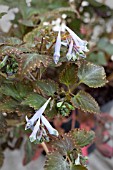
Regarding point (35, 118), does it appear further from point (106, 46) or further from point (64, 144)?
point (106, 46)

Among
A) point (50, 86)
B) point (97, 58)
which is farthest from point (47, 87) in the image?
point (97, 58)

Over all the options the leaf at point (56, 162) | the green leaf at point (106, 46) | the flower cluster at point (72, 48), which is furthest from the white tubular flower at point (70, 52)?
the green leaf at point (106, 46)

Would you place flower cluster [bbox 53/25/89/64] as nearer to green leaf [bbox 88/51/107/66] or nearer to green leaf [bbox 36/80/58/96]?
green leaf [bbox 36/80/58/96]

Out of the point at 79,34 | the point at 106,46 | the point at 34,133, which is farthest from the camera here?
the point at 106,46

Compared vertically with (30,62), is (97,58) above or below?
below

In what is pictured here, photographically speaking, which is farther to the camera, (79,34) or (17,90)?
(79,34)

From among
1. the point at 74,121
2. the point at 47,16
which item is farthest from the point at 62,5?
the point at 74,121

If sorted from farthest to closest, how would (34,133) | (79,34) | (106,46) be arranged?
(106,46), (79,34), (34,133)
